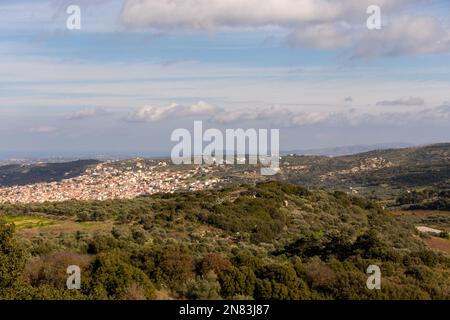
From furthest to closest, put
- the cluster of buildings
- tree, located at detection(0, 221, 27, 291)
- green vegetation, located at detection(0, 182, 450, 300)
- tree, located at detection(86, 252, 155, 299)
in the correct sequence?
the cluster of buildings < green vegetation, located at detection(0, 182, 450, 300) < tree, located at detection(0, 221, 27, 291) < tree, located at detection(86, 252, 155, 299)

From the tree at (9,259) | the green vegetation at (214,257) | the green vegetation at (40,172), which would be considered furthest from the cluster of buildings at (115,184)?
the tree at (9,259)

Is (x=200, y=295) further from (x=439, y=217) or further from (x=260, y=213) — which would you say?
(x=439, y=217)

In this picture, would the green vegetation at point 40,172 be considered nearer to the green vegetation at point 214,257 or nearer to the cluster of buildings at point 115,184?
the cluster of buildings at point 115,184

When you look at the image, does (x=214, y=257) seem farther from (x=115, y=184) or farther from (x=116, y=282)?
(x=115, y=184)

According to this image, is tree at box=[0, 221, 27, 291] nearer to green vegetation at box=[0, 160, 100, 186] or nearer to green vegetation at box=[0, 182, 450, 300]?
green vegetation at box=[0, 182, 450, 300]

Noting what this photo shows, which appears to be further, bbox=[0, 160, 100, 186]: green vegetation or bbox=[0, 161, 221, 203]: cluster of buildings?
bbox=[0, 160, 100, 186]: green vegetation

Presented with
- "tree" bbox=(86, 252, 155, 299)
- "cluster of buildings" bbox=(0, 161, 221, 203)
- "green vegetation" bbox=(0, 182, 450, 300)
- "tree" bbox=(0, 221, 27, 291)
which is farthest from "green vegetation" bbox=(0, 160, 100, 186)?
"tree" bbox=(86, 252, 155, 299)
